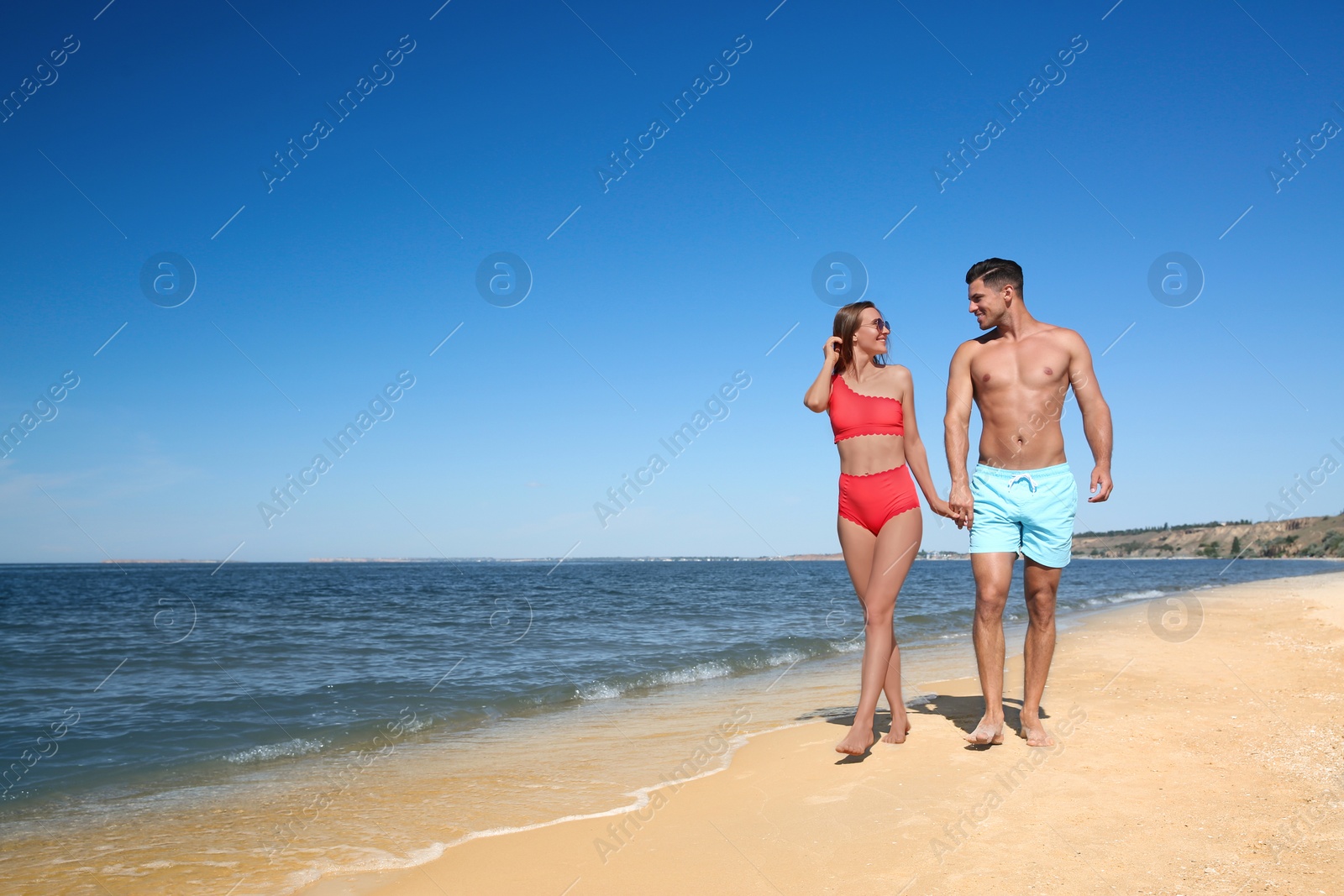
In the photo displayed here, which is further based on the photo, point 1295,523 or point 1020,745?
point 1295,523

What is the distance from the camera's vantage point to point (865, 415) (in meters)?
4.12

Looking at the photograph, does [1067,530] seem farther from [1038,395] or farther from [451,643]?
[451,643]

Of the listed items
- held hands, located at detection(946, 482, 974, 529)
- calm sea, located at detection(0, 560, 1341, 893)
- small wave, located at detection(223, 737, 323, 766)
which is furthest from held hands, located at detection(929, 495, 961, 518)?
small wave, located at detection(223, 737, 323, 766)

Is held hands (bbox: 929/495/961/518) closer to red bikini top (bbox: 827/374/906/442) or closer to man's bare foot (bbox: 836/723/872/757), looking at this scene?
red bikini top (bbox: 827/374/906/442)

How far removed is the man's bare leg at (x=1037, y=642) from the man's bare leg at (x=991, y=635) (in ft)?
0.40

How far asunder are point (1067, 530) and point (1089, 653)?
5.10m

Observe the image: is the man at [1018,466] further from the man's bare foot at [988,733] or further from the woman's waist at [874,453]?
the woman's waist at [874,453]

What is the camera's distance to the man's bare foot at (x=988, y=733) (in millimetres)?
3916

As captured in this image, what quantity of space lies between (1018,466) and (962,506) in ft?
1.13

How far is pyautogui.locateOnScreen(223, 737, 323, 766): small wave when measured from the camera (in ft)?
20.3

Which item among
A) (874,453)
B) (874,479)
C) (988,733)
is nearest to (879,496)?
(874,479)

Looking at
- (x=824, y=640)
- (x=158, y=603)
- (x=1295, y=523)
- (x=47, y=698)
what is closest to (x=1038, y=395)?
(x=824, y=640)

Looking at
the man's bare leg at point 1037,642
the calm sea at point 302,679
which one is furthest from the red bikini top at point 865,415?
the calm sea at point 302,679

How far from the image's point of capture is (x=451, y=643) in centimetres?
1358
